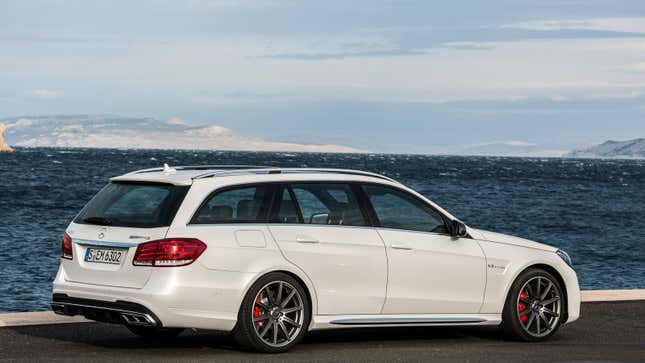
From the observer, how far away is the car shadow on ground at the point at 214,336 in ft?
32.8

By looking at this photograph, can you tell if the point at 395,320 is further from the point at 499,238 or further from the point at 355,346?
the point at 499,238

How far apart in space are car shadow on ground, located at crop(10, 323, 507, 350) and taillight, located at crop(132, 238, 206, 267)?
1.14 meters

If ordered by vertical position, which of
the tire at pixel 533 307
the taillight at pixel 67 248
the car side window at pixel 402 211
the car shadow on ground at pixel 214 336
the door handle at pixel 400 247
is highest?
the car side window at pixel 402 211

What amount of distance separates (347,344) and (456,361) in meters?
1.26

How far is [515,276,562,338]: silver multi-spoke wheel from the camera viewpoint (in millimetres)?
10438

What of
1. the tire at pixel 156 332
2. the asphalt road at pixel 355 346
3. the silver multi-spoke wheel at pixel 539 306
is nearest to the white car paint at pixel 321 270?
the silver multi-spoke wheel at pixel 539 306

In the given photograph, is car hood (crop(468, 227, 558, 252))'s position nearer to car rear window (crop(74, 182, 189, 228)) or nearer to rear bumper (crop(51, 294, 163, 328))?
car rear window (crop(74, 182, 189, 228))

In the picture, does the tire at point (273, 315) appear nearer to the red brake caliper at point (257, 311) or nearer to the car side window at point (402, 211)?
the red brake caliper at point (257, 311)

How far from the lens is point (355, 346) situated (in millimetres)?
9984

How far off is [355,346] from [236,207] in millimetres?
1637

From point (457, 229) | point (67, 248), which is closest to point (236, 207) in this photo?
point (67, 248)

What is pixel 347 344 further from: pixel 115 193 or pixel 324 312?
pixel 115 193

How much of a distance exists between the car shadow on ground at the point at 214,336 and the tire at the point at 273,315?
0.48 meters

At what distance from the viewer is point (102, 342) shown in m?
10.0
